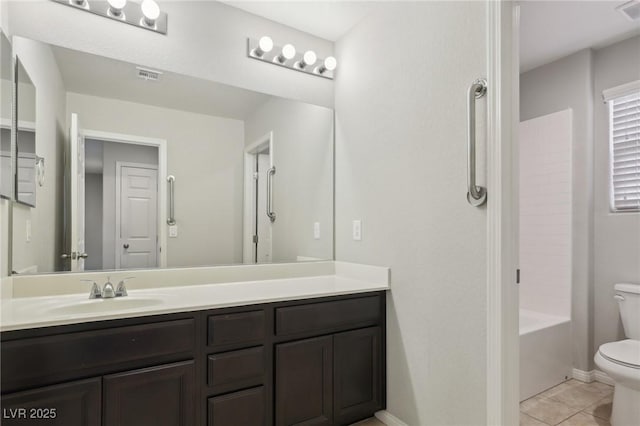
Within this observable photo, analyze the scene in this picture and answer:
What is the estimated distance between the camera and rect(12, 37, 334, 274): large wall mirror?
5.57 ft

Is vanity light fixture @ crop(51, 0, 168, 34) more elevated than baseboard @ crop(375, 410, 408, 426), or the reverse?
vanity light fixture @ crop(51, 0, 168, 34)

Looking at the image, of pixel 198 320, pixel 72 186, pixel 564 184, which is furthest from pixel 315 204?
pixel 564 184

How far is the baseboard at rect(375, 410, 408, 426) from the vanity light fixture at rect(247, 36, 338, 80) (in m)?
2.24

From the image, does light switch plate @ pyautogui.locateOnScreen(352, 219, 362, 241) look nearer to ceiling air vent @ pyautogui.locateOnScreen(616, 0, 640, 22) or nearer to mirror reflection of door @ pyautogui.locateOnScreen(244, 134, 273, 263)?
→ mirror reflection of door @ pyautogui.locateOnScreen(244, 134, 273, 263)

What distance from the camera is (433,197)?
1.77 metres

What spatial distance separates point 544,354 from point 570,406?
1.09ft

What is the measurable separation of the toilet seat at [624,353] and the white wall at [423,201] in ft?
3.55

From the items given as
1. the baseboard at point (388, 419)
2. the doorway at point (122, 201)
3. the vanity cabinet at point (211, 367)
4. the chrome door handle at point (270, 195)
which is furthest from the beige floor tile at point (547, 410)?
the doorway at point (122, 201)

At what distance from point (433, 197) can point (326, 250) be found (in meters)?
0.97

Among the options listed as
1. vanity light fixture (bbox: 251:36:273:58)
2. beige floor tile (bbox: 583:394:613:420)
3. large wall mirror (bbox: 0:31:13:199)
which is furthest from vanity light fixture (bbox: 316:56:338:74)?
beige floor tile (bbox: 583:394:613:420)

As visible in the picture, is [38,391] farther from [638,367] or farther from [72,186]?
[638,367]

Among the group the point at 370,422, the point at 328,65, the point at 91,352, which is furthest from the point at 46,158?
the point at 370,422

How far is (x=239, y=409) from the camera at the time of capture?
1578 millimetres

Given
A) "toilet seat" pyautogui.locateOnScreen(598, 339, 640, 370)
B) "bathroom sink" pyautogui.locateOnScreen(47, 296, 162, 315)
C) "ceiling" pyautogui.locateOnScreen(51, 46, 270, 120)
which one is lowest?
"toilet seat" pyautogui.locateOnScreen(598, 339, 640, 370)
